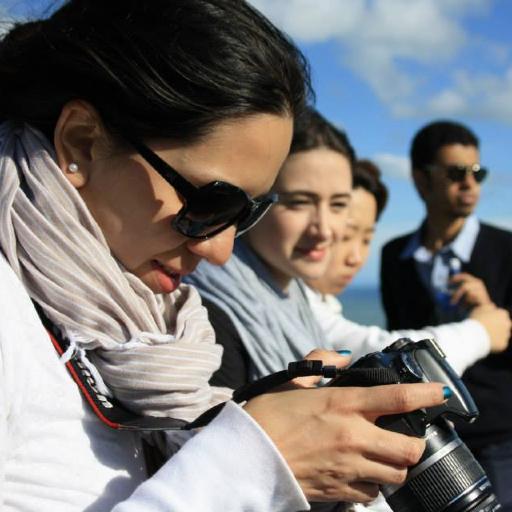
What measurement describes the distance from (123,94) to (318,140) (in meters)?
1.49

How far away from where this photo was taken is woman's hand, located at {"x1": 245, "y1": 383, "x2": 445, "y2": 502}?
4.03 ft

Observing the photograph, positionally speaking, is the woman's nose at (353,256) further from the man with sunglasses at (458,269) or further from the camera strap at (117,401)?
the camera strap at (117,401)

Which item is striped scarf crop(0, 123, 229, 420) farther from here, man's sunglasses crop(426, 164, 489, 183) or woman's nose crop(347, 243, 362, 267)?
man's sunglasses crop(426, 164, 489, 183)

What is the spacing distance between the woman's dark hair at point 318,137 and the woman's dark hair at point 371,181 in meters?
0.94

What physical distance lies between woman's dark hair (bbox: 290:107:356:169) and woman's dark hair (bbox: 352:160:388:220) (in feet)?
3.07

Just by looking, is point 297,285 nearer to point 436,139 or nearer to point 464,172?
point 464,172

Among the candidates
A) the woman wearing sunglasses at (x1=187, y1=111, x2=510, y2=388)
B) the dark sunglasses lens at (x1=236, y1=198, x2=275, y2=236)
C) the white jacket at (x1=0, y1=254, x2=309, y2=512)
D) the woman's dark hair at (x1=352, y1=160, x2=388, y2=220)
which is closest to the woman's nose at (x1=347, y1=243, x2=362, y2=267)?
the woman's dark hair at (x1=352, y1=160, x2=388, y2=220)

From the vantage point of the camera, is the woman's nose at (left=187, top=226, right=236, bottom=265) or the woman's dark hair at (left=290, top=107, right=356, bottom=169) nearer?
the woman's nose at (left=187, top=226, right=236, bottom=265)

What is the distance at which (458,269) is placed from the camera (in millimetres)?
Answer: 4207

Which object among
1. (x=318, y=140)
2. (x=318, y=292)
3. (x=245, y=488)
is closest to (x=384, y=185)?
(x=318, y=292)

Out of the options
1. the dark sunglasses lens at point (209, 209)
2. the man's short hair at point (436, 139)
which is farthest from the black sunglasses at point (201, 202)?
the man's short hair at point (436, 139)

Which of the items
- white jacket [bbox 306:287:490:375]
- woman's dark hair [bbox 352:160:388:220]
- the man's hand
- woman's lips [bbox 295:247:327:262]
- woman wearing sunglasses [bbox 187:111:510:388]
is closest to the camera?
woman wearing sunglasses [bbox 187:111:510:388]

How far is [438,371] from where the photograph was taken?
1438 millimetres

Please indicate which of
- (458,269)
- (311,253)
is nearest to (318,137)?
(311,253)
